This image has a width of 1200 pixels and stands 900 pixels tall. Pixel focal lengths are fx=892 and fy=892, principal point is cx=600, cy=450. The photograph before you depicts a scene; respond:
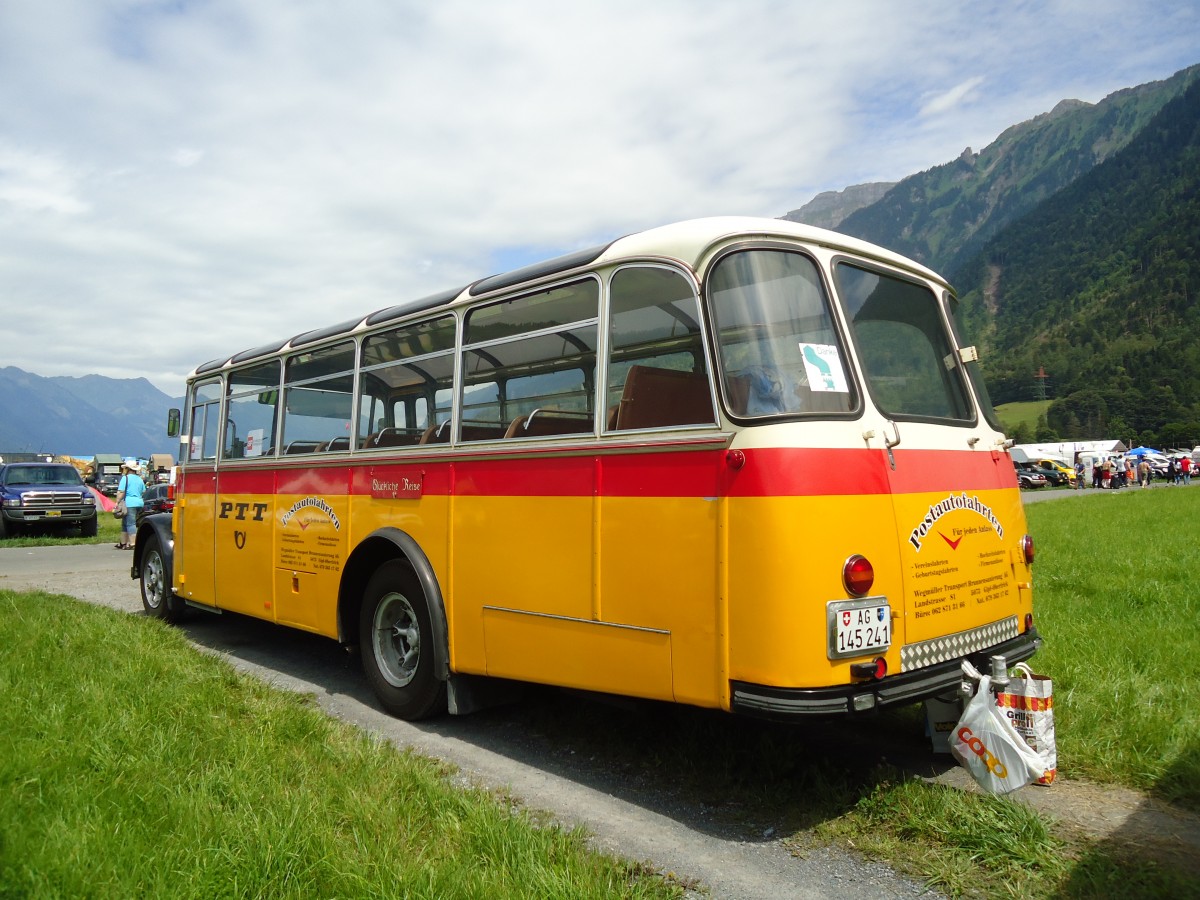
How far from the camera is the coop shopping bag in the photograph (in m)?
3.65

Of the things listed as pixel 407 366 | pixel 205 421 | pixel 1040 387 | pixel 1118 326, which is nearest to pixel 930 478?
pixel 407 366

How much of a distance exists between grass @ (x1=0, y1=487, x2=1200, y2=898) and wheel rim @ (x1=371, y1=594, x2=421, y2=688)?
24.7 inches

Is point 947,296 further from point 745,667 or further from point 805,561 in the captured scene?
point 745,667

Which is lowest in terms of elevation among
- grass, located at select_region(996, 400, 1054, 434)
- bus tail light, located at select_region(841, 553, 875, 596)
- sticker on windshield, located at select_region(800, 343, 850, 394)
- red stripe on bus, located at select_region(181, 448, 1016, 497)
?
bus tail light, located at select_region(841, 553, 875, 596)

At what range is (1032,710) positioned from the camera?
3.91m

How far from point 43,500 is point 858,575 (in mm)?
21739

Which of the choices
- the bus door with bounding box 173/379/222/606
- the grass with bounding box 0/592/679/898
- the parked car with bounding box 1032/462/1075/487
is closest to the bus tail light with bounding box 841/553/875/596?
the grass with bounding box 0/592/679/898

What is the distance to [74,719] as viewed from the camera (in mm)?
4676

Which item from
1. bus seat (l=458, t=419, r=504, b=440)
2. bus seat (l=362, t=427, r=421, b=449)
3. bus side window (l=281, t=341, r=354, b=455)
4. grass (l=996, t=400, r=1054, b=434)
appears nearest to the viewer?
bus seat (l=458, t=419, r=504, b=440)

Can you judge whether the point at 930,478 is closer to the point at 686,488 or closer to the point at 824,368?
the point at 824,368

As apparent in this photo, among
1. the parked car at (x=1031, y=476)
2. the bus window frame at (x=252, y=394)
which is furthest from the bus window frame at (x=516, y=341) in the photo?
the parked car at (x=1031, y=476)

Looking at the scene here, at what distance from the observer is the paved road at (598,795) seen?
11.3 feet

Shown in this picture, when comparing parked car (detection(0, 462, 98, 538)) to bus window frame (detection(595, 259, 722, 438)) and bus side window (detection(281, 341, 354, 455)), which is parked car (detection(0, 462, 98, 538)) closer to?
bus side window (detection(281, 341, 354, 455))

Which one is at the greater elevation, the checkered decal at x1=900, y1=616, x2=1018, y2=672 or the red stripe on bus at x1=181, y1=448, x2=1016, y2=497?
the red stripe on bus at x1=181, y1=448, x2=1016, y2=497
